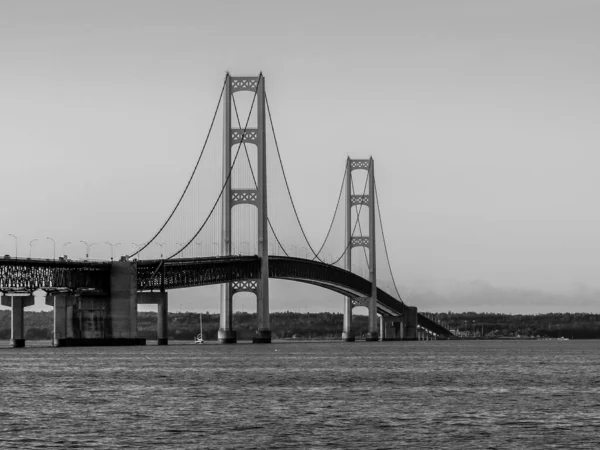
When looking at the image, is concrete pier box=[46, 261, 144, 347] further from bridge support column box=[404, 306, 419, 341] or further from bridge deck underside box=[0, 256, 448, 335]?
bridge support column box=[404, 306, 419, 341]

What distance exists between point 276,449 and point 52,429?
22.6 feet

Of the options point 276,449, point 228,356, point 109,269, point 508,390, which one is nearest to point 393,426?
point 276,449

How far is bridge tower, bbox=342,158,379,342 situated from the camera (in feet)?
484

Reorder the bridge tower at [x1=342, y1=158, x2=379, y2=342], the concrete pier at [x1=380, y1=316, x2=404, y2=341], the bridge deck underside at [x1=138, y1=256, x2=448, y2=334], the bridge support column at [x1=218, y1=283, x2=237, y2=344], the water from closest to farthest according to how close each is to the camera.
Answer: the water, the bridge deck underside at [x1=138, y1=256, x2=448, y2=334], the bridge support column at [x1=218, y1=283, x2=237, y2=344], the bridge tower at [x1=342, y1=158, x2=379, y2=342], the concrete pier at [x1=380, y1=316, x2=404, y2=341]

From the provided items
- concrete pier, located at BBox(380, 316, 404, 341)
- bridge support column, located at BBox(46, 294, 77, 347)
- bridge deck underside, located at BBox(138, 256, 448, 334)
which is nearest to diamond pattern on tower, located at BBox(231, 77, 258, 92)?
bridge deck underside, located at BBox(138, 256, 448, 334)

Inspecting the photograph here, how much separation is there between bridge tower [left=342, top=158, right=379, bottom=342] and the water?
255 ft

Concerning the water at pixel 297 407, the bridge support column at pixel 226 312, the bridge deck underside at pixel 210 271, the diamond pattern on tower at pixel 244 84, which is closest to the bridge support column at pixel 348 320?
Answer: the bridge deck underside at pixel 210 271

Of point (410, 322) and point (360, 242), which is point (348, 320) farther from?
point (410, 322)

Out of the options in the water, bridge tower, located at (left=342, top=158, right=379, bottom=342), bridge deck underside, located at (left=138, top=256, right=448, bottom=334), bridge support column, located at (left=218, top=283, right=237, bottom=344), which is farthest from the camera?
bridge tower, located at (left=342, top=158, right=379, bottom=342)

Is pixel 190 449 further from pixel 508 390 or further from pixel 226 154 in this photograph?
pixel 226 154

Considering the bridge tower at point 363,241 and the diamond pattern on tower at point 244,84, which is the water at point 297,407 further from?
the bridge tower at point 363,241

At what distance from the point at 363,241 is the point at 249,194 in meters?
41.3

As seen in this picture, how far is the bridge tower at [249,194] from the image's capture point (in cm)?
10956

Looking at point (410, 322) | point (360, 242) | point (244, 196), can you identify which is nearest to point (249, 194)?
point (244, 196)
